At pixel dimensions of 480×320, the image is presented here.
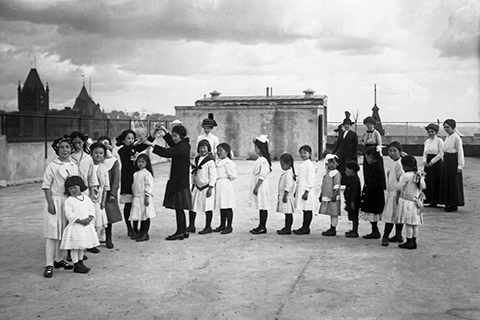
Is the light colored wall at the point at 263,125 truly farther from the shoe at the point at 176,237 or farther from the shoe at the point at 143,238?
the shoe at the point at 143,238

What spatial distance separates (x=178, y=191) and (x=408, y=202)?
3.23 metres

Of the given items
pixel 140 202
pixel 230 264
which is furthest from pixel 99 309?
pixel 140 202

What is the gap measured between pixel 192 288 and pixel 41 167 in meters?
13.1

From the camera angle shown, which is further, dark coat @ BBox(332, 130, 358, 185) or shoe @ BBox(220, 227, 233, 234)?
dark coat @ BBox(332, 130, 358, 185)

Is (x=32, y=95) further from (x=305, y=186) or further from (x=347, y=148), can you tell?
(x=305, y=186)

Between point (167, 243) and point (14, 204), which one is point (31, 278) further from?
point (14, 204)

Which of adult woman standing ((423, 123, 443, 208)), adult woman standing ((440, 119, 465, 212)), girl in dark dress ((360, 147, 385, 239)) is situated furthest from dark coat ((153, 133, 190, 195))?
adult woman standing ((440, 119, 465, 212))

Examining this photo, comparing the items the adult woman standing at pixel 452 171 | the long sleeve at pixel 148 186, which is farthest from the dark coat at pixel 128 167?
the adult woman standing at pixel 452 171

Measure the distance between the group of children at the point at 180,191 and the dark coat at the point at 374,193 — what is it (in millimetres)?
14

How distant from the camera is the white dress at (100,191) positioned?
257 inches

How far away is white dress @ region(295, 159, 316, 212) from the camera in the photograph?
7555 mm

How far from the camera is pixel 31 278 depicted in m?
5.47

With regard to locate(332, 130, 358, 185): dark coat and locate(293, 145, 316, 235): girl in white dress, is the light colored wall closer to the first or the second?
locate(332, 130, 358, 185): dark coat

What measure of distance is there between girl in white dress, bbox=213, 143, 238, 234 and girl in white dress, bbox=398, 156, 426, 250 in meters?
2.51
